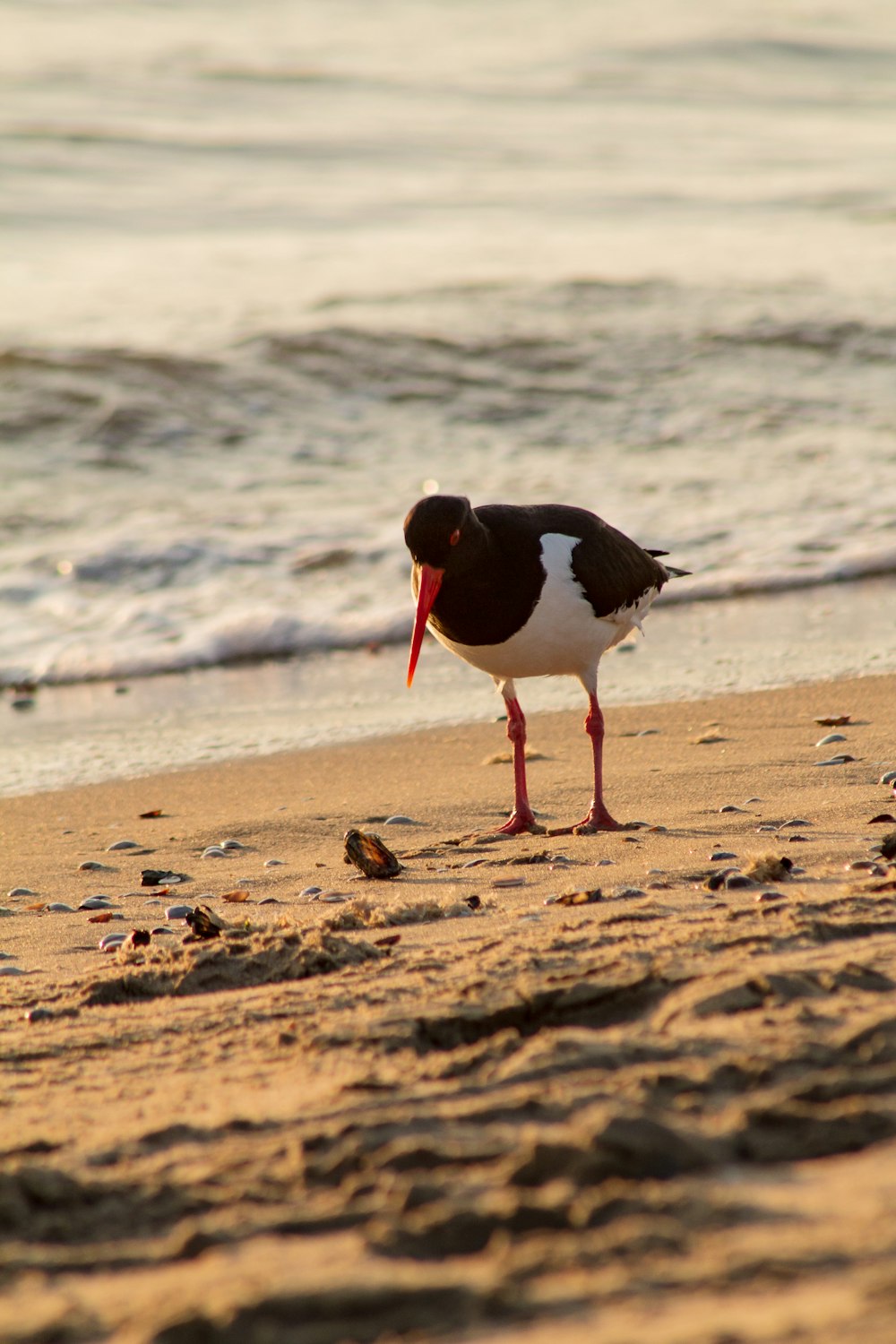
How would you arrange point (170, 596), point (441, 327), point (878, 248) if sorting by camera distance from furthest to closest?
1. point (878, 248)
2. point (441, 327)
3. point (170, 596)

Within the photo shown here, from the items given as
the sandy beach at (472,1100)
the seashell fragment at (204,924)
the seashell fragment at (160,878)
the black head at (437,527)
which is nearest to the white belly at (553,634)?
the black head at (437,527)

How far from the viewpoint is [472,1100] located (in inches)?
107

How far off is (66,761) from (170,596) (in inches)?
117

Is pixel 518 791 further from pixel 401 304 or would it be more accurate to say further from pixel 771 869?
pixel 401 304

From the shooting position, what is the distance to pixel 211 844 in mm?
5922

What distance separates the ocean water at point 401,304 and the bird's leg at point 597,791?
3480 millimetres

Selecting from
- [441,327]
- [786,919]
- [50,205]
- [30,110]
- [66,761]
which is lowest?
[66,761]

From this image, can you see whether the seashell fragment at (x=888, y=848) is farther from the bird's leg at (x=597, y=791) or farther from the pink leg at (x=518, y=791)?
the pink leg at (x=518, y=791)

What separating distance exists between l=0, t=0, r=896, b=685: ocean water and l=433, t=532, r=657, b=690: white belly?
11.9 feet

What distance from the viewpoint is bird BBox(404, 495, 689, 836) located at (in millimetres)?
5625

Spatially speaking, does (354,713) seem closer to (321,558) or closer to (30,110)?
(321,558)

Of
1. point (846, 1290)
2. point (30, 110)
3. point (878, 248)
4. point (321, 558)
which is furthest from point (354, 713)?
point (30, 110)

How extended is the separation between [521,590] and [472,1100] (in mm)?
3196

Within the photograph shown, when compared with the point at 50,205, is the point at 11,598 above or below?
below
